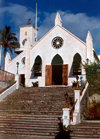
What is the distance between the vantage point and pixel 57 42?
3006cm

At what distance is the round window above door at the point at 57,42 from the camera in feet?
97.9

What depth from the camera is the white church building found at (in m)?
28.3

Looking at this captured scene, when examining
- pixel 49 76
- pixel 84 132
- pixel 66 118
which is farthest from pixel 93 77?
pixel 84 132

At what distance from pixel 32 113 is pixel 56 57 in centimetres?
1236

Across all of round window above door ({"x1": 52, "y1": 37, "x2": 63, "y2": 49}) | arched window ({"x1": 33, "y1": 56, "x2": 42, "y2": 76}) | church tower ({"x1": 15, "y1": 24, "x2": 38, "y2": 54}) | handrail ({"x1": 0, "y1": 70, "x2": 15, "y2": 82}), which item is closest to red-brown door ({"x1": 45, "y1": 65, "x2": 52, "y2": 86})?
arched window ({"x1": 33, "y1": 56, "x2": 42, "y2": 76})

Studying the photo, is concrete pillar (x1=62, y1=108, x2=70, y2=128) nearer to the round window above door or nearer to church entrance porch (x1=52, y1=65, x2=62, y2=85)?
church entrance porch (x1=52, y1=65, x2=62, y2=85)

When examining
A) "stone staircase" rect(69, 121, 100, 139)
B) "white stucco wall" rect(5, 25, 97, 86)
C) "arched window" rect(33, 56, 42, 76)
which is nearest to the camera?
"stone staircase" rect(69, 121, 100, 139)

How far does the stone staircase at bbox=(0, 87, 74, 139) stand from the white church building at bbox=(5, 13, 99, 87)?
4.87 meters

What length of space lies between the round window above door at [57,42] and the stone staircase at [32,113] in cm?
737

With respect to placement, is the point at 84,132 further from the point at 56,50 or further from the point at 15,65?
the point at 15,65

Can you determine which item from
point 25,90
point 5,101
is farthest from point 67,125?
point 25,90

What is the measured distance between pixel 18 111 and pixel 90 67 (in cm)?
988

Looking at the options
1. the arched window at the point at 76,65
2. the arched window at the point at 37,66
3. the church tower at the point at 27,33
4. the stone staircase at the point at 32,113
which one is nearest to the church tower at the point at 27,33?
the church tower at the point at 27,33

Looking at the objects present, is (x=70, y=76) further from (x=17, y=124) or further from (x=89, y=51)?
(x=17, y=124)
